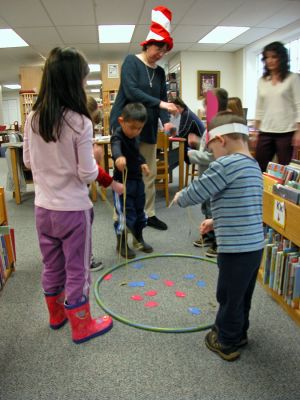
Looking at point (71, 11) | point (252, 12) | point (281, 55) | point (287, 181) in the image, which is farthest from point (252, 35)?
point (287, 181)

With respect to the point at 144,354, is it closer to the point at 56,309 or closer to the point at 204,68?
the point at 56,309

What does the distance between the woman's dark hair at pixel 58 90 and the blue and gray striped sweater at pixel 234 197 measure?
52 cm

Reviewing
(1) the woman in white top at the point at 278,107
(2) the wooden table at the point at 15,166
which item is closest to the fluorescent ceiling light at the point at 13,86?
(2) the wooden table at the point at 15,166

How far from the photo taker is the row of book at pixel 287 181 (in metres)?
1.60

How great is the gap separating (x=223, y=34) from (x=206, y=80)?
4.74ft

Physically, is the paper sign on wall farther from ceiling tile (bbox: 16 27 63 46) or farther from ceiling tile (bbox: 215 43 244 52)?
ceiling tile (bbox: 215 43 244 52)

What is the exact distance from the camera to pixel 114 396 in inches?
46.4

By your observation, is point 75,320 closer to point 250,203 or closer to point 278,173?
point 250,203

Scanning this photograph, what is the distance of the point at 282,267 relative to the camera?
1.65 m

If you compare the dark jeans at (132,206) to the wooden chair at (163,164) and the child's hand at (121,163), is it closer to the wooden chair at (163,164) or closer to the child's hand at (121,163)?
the child's hand at (121,163)

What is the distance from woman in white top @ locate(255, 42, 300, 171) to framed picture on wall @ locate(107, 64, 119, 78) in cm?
546

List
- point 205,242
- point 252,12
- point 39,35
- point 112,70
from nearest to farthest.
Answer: point 205,242
point 252,12
point 39,35
point 112,70

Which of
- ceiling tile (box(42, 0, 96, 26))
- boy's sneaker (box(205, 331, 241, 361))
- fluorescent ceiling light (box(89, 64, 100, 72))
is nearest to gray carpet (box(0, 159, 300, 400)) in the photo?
boy's sneaker (box(205, 331, 241, 361))

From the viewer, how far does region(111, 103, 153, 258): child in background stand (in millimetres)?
2088
